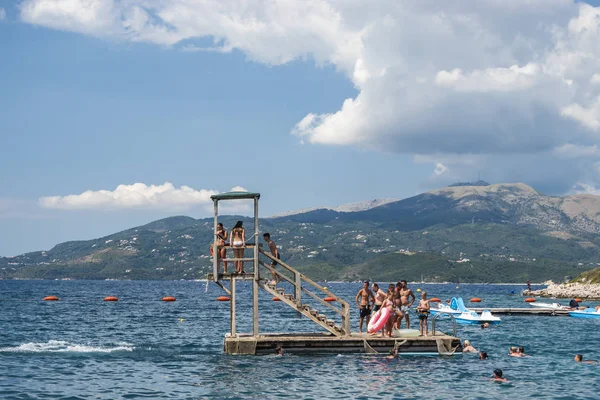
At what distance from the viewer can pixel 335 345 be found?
34500mm

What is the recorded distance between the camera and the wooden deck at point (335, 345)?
34.2 m

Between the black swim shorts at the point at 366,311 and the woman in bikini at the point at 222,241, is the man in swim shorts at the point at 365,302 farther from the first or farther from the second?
the woman in bikini at the point at 222,241

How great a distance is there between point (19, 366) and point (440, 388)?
67.2ft

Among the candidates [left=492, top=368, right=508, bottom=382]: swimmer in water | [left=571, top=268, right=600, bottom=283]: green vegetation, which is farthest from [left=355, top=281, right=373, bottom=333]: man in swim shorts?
[left=571, top=268, right=600, bottom=283]: green vegetation

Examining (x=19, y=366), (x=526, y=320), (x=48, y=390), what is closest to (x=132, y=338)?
(x=19, y=366)

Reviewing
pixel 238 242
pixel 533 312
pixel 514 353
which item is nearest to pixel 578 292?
pixel 533 312

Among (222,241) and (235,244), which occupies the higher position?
(222,241)

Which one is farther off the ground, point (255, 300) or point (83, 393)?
point (255, 300)

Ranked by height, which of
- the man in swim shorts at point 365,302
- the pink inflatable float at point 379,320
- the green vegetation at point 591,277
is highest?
the green vegetation at point 591,277

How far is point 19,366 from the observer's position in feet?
110

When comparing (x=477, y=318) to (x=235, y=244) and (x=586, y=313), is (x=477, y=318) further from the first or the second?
(x=235, y=244)

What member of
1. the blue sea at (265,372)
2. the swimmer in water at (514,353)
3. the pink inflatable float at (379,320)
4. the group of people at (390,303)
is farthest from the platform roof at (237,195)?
the swimmer in water at (514,353)

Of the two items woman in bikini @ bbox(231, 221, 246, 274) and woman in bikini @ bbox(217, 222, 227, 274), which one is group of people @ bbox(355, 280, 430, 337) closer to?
woman in bikini @ bbox(231, 221, 246, 274)

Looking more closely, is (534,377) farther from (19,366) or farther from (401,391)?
(19,366)
